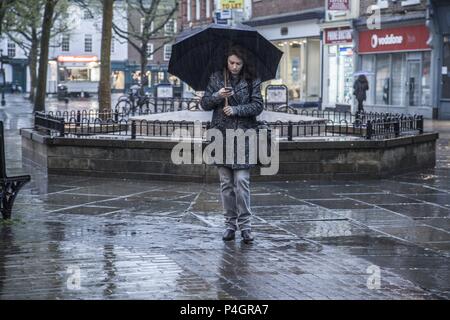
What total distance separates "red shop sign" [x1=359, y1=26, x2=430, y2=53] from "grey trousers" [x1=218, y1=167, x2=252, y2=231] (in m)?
26.7

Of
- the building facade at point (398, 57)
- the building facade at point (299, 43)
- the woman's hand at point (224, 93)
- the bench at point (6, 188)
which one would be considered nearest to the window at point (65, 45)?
the building facade at point (299, 43)

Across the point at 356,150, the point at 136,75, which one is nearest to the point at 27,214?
the point at 356,150

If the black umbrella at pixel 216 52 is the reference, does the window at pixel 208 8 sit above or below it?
above

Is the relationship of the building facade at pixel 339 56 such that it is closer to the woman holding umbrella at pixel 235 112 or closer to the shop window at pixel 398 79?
the shop window at pixel 398 79

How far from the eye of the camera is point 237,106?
7.92m

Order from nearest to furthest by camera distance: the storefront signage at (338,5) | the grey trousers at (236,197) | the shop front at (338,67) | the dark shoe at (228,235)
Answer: the grey trousers at (236,197) < the dark shoe at (228,235) < the storefront signage at (338,5) < the shop front at (338,67)

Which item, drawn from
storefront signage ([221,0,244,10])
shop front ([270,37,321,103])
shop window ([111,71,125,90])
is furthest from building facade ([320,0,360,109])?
shop window ([111,71,125,90])

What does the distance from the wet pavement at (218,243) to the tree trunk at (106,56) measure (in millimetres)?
10551

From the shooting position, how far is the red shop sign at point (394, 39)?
110 ft

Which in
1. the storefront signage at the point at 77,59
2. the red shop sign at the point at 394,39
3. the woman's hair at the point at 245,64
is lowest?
the woman's hair at the point at 245,64

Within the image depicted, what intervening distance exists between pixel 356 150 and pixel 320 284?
6.74 metres

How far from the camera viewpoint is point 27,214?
9664 mm

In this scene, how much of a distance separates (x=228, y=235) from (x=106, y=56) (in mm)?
15559

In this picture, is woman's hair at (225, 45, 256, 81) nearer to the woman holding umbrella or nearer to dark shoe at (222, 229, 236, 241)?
the woman holding umbrella
